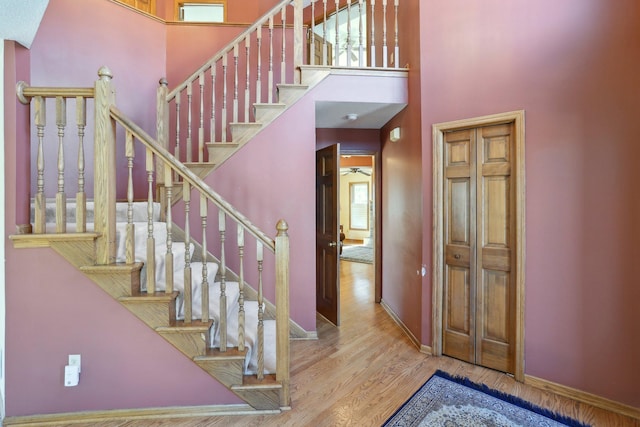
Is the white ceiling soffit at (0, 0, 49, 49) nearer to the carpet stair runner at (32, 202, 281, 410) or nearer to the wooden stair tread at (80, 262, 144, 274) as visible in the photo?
the carpet stair runner at (32, 202, 281, 410)

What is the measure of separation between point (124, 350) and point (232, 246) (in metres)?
1.28

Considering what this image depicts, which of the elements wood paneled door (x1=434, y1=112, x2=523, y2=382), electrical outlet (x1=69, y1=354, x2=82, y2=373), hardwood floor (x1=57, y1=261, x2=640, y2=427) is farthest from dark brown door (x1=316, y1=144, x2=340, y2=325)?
electrical outlet (x1=69, y1=354, x2=82, y2=373)

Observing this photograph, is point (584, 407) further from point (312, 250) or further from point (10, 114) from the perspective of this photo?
point (10, 114)

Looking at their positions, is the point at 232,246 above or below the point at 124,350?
above

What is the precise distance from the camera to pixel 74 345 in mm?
1756

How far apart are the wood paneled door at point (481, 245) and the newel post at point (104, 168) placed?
7.97 feet

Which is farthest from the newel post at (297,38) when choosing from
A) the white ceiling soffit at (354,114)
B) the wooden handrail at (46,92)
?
the wooden handrail at (46,92)

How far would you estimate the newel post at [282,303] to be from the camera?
1.81m

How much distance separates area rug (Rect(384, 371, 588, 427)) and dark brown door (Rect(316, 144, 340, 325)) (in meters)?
1.37

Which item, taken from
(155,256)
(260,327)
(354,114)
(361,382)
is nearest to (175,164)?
(155,256)

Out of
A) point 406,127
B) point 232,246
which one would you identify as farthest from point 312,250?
point 406,127

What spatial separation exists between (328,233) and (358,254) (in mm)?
4265

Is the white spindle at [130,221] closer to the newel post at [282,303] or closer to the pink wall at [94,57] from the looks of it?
the newel post at [282,303]

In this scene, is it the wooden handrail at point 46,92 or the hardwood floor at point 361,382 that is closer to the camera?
the wooden handrail at point 46,92
